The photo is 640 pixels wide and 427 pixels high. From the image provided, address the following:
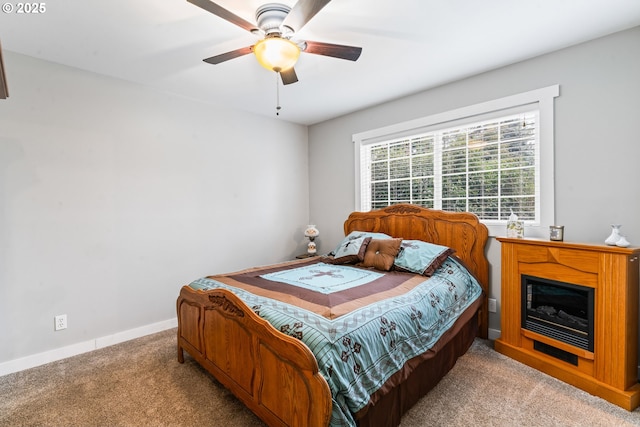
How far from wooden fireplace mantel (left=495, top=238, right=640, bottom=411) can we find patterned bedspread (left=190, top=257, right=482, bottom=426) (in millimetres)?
603

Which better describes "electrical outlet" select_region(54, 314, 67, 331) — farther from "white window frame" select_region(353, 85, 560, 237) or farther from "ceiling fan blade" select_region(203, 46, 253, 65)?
"white window frame" select_region(353, 85, 560, 237)

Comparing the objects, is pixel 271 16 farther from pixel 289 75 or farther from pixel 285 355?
pixel 285 355

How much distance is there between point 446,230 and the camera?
3064 millimetres

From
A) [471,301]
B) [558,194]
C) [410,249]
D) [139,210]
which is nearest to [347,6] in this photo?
[410,249]

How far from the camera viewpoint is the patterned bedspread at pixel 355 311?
1.43 m

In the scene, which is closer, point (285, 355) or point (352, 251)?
point (285, 355)

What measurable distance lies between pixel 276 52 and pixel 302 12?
30 centimetres

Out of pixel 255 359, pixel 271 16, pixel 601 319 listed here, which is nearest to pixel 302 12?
pixel 271 16

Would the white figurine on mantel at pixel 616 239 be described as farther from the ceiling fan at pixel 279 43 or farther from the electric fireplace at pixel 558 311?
the ceiling fan at pixel 279 43

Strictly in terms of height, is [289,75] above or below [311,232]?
above

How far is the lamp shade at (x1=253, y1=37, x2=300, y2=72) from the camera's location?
1.78 m

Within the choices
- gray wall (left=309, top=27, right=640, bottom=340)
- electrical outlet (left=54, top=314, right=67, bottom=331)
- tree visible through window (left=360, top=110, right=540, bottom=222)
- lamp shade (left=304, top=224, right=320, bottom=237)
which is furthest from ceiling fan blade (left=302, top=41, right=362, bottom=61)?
electrical outlet (left=54, top=314, right=67, bottom=331)

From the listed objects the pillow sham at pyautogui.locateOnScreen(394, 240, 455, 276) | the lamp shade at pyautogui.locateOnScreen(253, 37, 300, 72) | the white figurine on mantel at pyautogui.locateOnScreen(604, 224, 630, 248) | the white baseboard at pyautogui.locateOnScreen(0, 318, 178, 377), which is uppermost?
the lamp shade at pyautogui.locateOnScreen(253, 37, 300, 72)

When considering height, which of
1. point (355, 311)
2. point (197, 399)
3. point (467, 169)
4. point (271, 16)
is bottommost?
point (197, 399)
